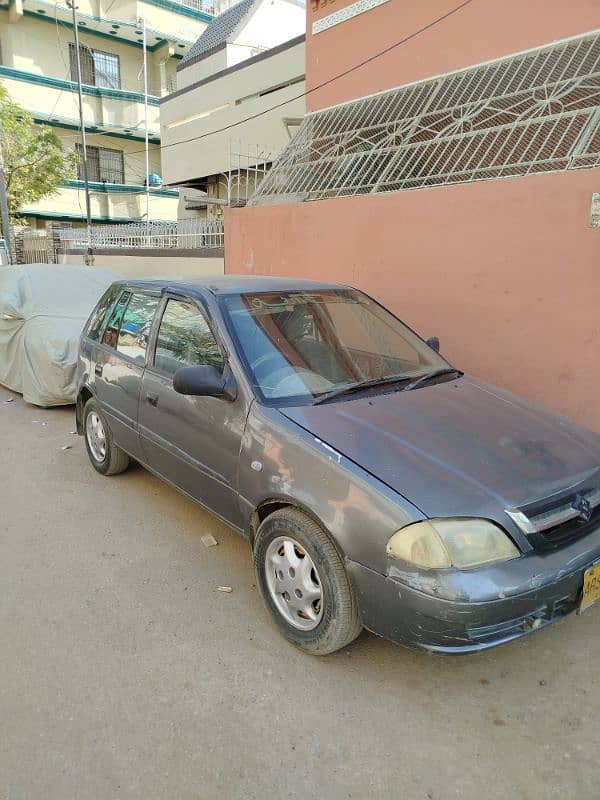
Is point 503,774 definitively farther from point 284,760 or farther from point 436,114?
point 436,114

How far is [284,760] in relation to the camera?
204cm

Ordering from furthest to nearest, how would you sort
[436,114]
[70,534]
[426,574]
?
1. [436,114]
2. [70,534]
3. [426,574]

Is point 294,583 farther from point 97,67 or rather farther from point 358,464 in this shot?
point 97,67

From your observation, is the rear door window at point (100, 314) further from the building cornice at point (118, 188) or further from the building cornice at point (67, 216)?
the building cornice at point (118, 188)

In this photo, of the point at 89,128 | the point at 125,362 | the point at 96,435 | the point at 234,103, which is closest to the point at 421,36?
the point at 125,362

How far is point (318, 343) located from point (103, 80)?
29.6 meters

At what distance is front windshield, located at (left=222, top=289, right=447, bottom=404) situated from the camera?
2.95 metres

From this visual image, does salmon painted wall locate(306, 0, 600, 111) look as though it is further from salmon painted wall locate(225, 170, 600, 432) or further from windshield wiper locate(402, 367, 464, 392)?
windshield wiper locate(402, 367, 464, 392)

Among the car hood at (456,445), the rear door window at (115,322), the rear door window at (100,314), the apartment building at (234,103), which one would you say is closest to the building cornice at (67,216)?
the apartment building at (234,103)

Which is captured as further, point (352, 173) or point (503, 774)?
point (352, 173)

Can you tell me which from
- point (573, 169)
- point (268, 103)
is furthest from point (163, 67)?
point (573, 169)

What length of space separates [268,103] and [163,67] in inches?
667

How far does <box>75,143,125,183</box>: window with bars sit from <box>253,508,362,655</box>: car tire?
2892 cm

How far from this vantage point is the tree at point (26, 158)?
18.8 metres
